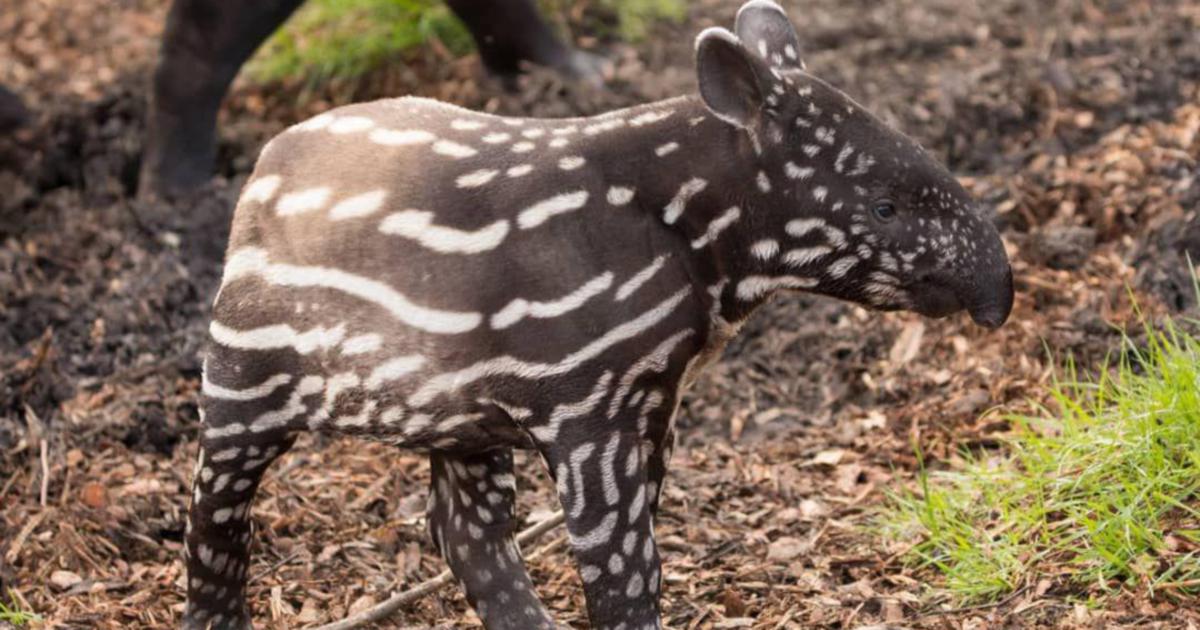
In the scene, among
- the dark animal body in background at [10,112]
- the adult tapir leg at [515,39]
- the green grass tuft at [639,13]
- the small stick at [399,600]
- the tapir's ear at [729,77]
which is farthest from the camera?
the green grass tuft at [639,13]

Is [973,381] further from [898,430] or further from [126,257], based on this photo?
[126,257]

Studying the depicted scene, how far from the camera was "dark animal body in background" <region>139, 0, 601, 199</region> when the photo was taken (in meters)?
6.54

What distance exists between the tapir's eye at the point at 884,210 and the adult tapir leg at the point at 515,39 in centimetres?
368

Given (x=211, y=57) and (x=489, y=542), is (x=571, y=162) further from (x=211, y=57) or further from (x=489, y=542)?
(x=211, y=57)

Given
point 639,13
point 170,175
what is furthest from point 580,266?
point 639,13

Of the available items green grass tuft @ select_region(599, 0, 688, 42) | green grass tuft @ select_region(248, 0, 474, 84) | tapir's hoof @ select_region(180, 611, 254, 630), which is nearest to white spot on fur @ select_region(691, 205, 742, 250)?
tapir's hoof @ select_region(180, 611, 254, 630)

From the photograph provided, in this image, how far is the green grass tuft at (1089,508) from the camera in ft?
13.5

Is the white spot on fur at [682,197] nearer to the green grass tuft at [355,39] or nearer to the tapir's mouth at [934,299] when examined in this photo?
the tapir's mouth at [934,299]

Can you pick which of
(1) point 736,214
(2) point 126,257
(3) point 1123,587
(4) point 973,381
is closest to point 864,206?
(1) point 736,214

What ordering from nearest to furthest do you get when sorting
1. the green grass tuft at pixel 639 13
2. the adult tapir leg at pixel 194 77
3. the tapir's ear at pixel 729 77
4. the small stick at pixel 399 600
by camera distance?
1. the tapir's ear at pixel 729 77
2. the small stick at pixel 399 600
3. the adult tapir leg at pixel 194 77
4. the green grass tuft at pixel 639 13

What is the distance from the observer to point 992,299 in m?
3.78

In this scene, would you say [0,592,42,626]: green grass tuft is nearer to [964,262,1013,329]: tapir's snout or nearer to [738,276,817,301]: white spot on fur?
[738,276,817,301]: white spot on fur

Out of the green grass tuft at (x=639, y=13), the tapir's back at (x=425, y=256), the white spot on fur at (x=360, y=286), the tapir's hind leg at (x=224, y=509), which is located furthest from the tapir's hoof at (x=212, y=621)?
the green grass tuft at (x=639, y=13)

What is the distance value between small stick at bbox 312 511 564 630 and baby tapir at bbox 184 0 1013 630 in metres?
0.70
